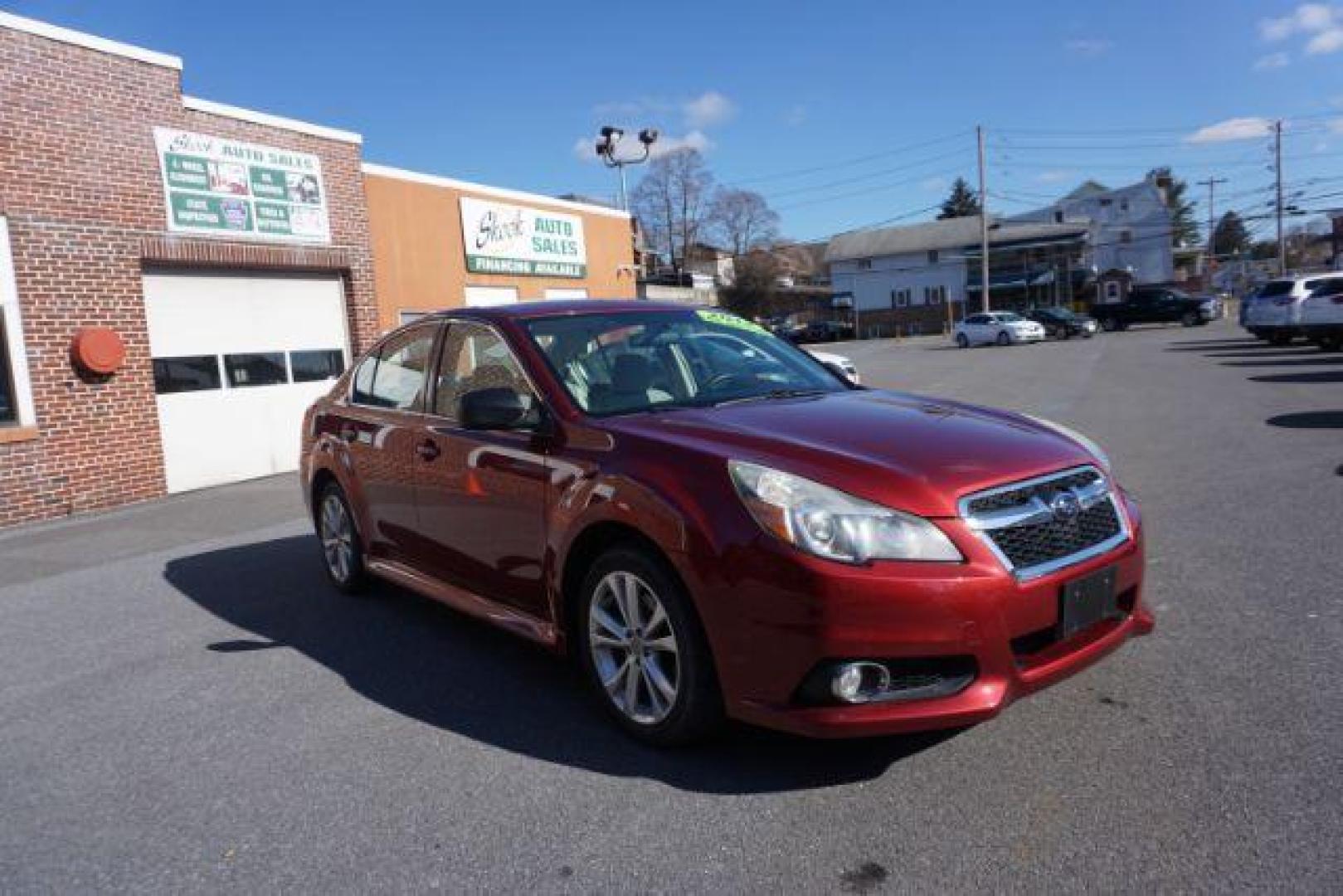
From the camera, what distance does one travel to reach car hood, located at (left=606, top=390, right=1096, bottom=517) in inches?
118

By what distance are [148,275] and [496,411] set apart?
9.25 m

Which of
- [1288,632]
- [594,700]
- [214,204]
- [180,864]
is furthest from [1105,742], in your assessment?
[214,204]

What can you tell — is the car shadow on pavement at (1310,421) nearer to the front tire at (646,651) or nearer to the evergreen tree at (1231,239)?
the front tire at (646,651)

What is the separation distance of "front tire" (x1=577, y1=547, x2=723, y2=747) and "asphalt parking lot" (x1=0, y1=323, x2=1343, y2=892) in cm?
15

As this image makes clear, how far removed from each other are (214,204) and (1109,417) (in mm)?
11524

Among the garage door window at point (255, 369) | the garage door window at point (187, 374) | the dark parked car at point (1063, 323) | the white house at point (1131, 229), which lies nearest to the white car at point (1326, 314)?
the dark parked car at point (1063, 323)

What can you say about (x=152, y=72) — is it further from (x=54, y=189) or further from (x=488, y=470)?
(x=488, y=470)

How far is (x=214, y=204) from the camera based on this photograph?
1169cm

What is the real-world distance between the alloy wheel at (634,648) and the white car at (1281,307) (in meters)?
24.1

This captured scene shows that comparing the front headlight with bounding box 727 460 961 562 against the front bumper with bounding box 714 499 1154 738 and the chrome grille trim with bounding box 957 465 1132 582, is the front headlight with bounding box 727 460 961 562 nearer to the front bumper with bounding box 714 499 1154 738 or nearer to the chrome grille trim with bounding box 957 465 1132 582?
the front bumper with bounding box 714 499 1154 738

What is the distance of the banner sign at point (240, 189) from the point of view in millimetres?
11250

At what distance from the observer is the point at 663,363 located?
4301 millimetres

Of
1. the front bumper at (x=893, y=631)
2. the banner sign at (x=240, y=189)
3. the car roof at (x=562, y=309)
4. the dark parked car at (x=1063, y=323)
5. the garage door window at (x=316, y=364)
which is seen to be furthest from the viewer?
the dark parked car at (x=1063, y=323)

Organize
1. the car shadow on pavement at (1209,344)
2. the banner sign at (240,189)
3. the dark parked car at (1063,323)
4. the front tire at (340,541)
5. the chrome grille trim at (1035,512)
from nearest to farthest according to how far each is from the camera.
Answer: the chrome grille trim at (1035,512), the front tire at (340,541), the banner sign at (240,189), the car shadow on pavement at (1209,344), the dark parked car at (1063,323)
